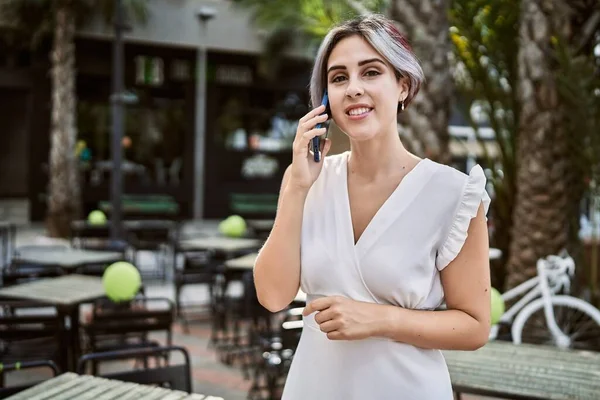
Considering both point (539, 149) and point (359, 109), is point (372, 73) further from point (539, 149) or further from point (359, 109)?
point (539, 149)

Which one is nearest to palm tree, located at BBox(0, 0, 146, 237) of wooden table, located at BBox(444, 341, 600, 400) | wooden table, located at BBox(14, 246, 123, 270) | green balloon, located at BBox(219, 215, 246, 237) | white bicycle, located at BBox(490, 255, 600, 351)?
green balloon, located at BBox(219, 215, 246, 237)

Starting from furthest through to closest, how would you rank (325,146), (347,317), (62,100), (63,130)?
(63,130) < (62,100) < (325,146) < (347,317)

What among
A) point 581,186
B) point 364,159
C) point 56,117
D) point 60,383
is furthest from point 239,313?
point 56,117

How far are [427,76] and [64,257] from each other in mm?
4107

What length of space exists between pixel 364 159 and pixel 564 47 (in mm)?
4231

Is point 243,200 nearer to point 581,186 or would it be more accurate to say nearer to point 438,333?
point 581,186

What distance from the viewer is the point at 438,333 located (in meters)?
1.52

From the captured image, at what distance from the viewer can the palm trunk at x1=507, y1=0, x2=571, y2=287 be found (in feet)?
18.9

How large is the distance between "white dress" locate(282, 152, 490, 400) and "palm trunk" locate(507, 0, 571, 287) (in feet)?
14.8

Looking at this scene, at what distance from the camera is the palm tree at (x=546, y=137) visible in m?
5.74

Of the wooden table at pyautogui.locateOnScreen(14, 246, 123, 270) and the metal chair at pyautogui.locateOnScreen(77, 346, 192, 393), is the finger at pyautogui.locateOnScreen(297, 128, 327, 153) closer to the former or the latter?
the metal chair at pyautogui.locateOnScreen(77, 346, 192, 393)

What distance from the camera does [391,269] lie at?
1523 mm

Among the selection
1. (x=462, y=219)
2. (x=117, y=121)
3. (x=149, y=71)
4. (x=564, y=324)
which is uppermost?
(x=149, y=71)

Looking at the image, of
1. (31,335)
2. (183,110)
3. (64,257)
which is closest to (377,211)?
(31,335)
